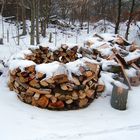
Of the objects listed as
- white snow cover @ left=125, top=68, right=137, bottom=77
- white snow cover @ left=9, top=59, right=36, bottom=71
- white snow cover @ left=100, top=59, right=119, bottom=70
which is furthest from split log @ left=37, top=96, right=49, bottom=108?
white snow cover @ left=125, top=68, right=137, bottom=77

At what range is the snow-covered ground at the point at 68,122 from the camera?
230 inches

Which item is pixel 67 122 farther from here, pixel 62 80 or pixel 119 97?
pixel 119 97

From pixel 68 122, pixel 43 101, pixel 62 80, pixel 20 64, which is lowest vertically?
pixel 68 122

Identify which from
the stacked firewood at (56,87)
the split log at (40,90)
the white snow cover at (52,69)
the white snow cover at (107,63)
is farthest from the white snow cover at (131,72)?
the split log at (40,90)

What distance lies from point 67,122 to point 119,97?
4.88ft

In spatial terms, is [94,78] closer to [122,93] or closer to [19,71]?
[122,93]

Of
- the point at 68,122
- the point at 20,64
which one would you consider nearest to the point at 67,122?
the point at 68,122

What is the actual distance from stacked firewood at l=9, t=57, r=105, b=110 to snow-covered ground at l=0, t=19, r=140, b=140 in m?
0.19

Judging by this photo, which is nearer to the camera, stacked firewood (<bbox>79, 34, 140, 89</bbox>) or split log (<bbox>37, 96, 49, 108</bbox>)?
split log (<bbox>37, 96, 49, 108</bbox>)

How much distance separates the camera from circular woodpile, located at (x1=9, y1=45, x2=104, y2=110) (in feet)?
22.6

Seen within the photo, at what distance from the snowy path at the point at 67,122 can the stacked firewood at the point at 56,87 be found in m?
0.19

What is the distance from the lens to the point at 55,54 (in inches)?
369

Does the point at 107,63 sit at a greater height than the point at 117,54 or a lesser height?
lesser

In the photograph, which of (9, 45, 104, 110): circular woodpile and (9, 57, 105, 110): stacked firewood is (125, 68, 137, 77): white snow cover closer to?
(9, 45, 104, 110): circular woodpile
